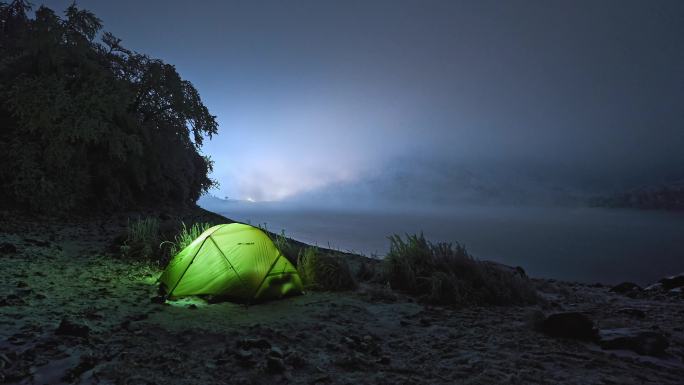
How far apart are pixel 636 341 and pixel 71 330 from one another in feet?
21.8

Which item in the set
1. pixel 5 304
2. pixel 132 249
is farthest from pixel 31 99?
pixel 5 304

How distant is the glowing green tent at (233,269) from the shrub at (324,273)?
0.57 meters

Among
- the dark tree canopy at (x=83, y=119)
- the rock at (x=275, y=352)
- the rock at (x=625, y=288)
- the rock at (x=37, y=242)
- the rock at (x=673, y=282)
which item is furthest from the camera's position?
the dark tree canopy at (x=83, y=119)

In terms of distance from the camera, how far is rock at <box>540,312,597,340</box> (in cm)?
443

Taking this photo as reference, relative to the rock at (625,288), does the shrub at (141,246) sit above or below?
below

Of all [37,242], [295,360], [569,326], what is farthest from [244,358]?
[37,242]

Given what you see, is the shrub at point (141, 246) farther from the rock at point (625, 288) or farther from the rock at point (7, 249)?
the rock at point (625, 288)

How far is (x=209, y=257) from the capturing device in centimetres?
655

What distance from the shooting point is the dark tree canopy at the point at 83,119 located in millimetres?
12328

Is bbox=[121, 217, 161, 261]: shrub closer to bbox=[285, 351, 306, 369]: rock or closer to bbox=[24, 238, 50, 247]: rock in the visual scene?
bbox=[24, 238, 50, 247]: rock

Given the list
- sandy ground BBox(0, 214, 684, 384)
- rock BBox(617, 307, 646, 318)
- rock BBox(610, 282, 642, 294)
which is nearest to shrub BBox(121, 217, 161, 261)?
sandy ground BBox(0, 214, 684, 384)

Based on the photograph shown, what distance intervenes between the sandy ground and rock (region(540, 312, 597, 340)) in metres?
0.17

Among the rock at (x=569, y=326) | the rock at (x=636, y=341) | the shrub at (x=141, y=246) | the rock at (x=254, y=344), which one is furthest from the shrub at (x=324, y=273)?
the rock at (x=636, y=341)

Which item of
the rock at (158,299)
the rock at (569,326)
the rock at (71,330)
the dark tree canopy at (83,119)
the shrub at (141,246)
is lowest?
the rock at (158,299)
